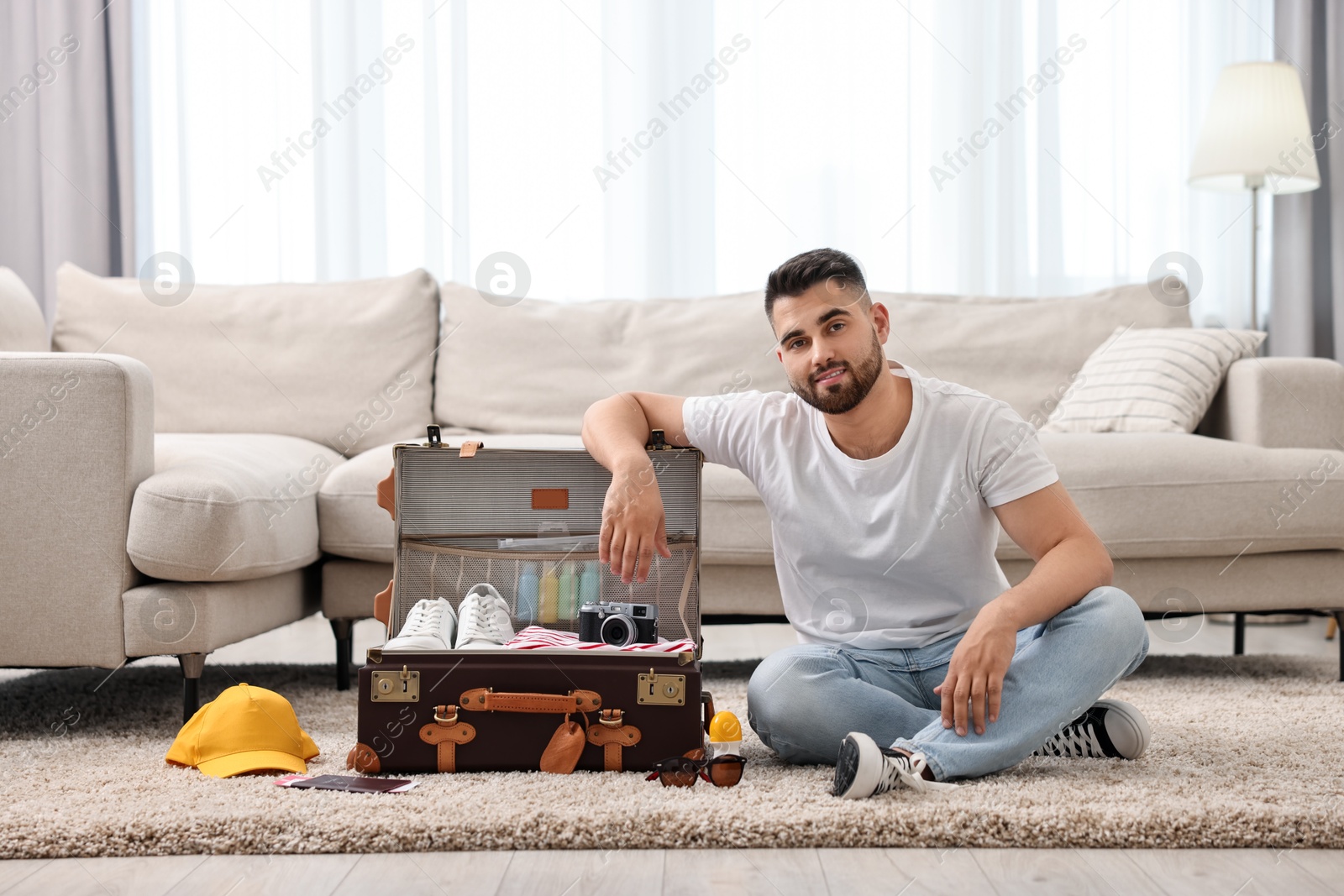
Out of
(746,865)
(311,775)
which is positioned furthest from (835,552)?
(311,775)

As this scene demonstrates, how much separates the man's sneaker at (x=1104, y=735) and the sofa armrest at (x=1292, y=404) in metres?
1.05

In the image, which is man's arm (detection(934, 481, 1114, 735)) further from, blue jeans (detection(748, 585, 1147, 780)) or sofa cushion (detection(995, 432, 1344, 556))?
sofa cushion (detection(995, 432, 1344, 556))

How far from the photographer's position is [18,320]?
217cm

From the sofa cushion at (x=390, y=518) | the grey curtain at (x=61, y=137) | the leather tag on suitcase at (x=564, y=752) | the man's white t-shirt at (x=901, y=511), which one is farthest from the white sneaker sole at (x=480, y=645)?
the grey curtain at (x=61, y=137)

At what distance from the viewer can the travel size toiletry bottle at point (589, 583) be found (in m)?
1.65

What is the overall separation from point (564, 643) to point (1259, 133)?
251 centimetres

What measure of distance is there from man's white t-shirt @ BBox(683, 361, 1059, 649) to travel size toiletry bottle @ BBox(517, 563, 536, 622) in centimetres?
39

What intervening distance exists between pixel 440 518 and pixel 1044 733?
2.97ft

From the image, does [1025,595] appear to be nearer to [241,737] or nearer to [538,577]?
[538,577]

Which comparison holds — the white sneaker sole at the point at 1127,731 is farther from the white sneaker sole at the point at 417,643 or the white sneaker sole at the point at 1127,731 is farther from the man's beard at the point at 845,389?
the white sneaker sole at the point at 417,643

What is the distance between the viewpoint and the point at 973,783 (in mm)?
1254

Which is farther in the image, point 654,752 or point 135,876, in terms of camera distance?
point 654,752

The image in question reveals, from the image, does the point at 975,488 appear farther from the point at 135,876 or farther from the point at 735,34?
the point at 735,34

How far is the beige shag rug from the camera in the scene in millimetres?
1101
